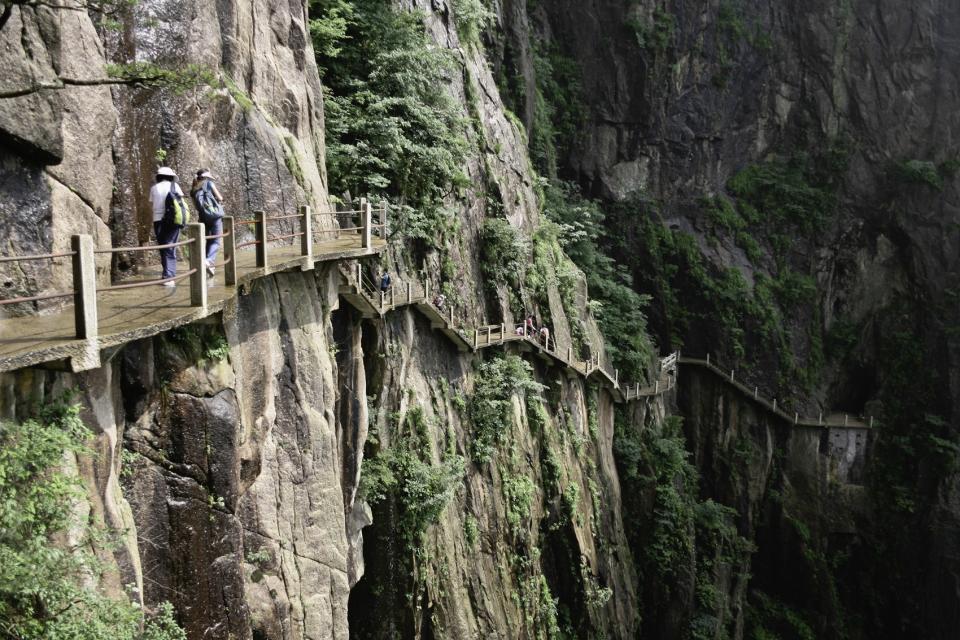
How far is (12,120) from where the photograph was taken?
6691 millimetres

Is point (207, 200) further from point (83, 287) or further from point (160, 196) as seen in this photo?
point (83, 287)

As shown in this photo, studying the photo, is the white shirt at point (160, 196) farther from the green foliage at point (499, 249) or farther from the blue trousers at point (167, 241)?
the green foliage at point (499, 249)

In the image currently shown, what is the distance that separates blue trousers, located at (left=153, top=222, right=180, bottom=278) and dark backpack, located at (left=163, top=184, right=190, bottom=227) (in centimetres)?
12

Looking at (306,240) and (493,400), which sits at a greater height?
(306,240)

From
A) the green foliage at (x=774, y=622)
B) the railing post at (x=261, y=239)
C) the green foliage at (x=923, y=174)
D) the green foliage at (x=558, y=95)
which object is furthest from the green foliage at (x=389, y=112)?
the green foliage at (x=923, y=174)

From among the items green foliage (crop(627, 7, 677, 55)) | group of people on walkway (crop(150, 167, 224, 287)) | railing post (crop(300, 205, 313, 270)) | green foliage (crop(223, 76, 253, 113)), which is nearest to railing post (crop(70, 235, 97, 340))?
group of people on walkway (crop(150, 167, 224, 287))

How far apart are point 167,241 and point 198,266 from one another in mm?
1078

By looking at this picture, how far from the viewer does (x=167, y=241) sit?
8.37m

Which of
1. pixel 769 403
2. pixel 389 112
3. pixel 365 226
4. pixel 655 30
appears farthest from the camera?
pixel 655 30

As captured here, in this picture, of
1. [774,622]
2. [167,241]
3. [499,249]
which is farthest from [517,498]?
[774,622]

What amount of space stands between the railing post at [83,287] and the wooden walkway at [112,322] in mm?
103

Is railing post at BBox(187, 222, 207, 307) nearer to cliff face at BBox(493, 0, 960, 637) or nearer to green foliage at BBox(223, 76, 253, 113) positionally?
green foliage at BBox(223, 76, 253, 113)

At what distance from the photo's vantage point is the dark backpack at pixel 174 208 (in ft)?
26.6

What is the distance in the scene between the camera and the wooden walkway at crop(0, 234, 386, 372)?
5.86 m
